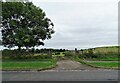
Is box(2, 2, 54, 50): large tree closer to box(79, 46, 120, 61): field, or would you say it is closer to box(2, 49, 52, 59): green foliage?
box(2, 49, 52, 59): green foliage

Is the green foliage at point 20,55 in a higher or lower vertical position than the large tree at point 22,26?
lower

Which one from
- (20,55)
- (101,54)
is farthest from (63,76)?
(20,55)

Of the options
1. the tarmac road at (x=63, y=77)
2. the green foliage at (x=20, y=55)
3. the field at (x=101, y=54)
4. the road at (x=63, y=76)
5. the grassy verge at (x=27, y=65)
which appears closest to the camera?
the tarmac road at (x=63, y=77)

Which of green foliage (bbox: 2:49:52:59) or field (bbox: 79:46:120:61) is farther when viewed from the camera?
green foliage (bbox: 2:49:52:59)

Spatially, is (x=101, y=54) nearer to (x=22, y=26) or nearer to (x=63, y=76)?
(x=22, y=26)

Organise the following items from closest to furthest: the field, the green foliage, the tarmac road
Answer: the tarmac road, the field, the green foliage

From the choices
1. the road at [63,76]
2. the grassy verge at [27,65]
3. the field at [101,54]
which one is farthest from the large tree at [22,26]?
the road at [63,76]

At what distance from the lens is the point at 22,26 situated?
36.9 m

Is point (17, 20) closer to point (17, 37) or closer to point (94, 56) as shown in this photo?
point (17, 37)

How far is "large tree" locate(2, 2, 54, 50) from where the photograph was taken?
35.6 metres

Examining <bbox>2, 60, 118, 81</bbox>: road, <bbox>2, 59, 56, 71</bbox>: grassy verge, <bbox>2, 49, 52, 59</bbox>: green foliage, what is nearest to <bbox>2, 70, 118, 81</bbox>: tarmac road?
<bbox>2, 60, 118, 81</bbox>: road

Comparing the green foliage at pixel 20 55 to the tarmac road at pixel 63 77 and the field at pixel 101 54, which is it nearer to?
the field at pixel 101 54

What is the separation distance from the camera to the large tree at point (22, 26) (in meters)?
35.6

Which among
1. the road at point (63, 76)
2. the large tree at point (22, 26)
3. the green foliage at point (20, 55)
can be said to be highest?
the large tree at point (22, 26)
